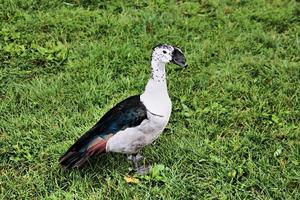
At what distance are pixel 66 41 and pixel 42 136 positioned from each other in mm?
1525

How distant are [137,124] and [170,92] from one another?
1.19 meters

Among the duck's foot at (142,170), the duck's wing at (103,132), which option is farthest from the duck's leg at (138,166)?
the duck's wing at (103,132)

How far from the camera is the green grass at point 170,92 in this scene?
332cm

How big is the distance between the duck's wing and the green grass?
0.18m

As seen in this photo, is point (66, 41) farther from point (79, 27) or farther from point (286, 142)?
point (286, 142)

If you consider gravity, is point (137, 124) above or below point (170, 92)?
above

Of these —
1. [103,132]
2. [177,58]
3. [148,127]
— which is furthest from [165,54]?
[103,132]

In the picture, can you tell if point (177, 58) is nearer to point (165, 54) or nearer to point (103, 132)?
point (165, 54)

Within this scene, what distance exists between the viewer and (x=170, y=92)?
429 centimetres

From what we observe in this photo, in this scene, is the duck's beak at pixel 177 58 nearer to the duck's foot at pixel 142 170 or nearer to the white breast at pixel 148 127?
the white breast at pixel 148 127

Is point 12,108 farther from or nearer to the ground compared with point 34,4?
nearer to the ground

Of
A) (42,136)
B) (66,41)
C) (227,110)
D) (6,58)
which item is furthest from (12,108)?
(227,110)

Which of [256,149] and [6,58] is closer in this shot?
[256,149]

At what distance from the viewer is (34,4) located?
214 inches
